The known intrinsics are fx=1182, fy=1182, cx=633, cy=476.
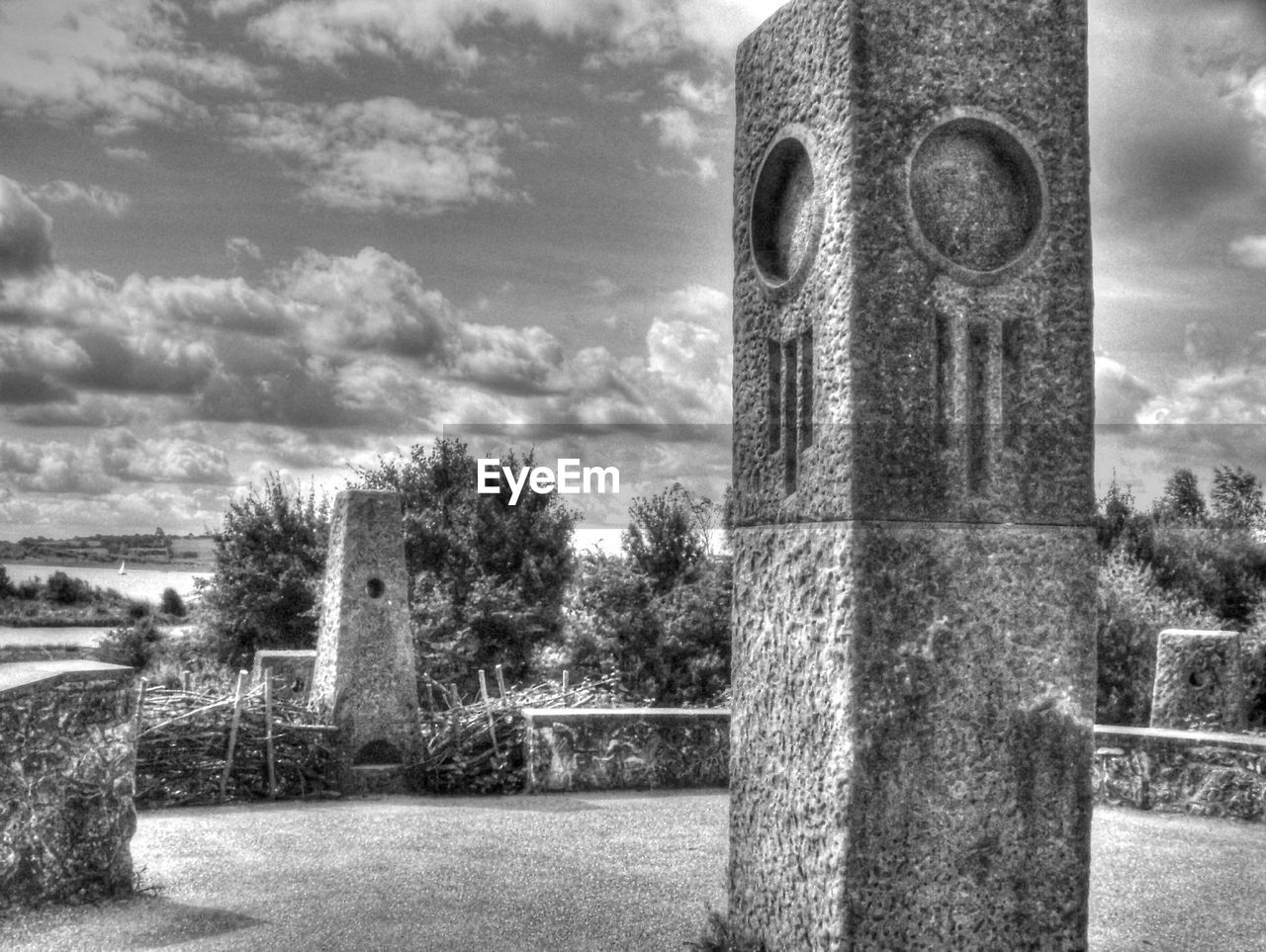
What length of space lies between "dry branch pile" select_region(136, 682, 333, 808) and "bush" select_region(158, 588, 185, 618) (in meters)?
33.4

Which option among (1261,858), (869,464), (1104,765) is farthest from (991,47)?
(1104,765)

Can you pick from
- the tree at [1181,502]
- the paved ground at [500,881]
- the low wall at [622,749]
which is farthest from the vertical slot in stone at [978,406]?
the tree at [1181,502]

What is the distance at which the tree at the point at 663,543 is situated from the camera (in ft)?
84.9

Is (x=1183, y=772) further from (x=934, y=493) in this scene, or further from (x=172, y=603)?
(x=172, y=603)

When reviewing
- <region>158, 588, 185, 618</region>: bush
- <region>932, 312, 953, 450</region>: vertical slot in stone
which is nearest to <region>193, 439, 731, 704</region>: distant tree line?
<region>158, 588, 185, 618</region>: bush

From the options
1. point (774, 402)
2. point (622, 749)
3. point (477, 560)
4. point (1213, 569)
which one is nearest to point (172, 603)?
point (477, 560)

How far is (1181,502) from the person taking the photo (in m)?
42.0

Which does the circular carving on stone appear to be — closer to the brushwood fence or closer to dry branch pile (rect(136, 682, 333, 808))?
the brushwood fence

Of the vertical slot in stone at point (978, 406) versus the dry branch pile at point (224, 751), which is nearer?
the vertical slot in stone at point (978, 406)

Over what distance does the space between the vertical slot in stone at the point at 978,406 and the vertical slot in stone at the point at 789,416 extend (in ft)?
2.00

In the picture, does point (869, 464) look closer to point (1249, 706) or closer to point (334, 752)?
point (334, 752)

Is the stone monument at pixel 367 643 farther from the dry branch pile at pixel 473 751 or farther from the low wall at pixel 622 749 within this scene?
the low wall at pixel 622 749

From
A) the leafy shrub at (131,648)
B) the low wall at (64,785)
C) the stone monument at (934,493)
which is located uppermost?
the stone monument at (934,493)

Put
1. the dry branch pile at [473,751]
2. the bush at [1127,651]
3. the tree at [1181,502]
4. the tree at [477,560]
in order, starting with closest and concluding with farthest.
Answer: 1. the dry branch pile at [473,751]
2. the bush at [1127,651]
3. the tree at [477,560]
4. the tree at [1181,502]
